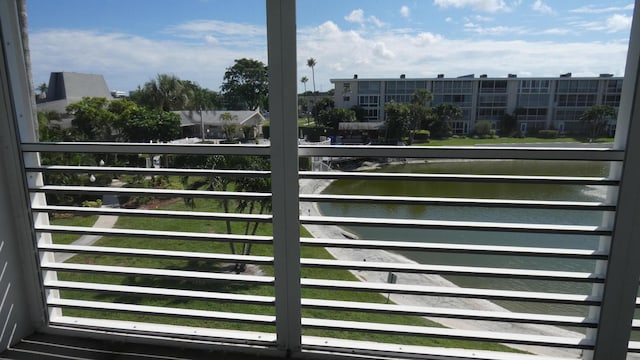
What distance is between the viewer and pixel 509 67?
1.79m

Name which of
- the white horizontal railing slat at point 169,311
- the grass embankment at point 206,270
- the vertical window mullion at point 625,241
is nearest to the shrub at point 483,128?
the vertical window mullion at point 625,241

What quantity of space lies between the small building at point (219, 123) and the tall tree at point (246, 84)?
0.17ft

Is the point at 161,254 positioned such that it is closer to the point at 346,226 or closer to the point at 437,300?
the point at 346,226

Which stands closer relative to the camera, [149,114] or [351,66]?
[351,66]

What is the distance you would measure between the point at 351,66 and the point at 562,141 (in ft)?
3.32

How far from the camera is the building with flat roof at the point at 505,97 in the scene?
1.74m

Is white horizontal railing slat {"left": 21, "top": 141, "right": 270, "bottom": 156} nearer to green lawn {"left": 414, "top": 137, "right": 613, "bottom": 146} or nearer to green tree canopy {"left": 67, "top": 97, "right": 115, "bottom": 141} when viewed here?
green tree canopy {"left": 67, "top": 97, "right": 115, "bottom": 141}

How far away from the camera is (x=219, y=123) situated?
202 centimetres

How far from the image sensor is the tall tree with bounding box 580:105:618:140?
1606mm

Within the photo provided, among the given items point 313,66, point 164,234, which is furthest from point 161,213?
point 313,66

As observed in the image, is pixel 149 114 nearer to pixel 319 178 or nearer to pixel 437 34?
pixel 319 178

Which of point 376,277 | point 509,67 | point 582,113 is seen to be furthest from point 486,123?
point 376,277

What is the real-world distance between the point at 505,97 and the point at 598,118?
1.23 ft

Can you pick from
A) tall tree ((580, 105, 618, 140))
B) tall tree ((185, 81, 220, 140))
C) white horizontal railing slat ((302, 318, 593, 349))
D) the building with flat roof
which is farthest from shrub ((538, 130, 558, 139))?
tall tree ((185, 81, 220, 140))
